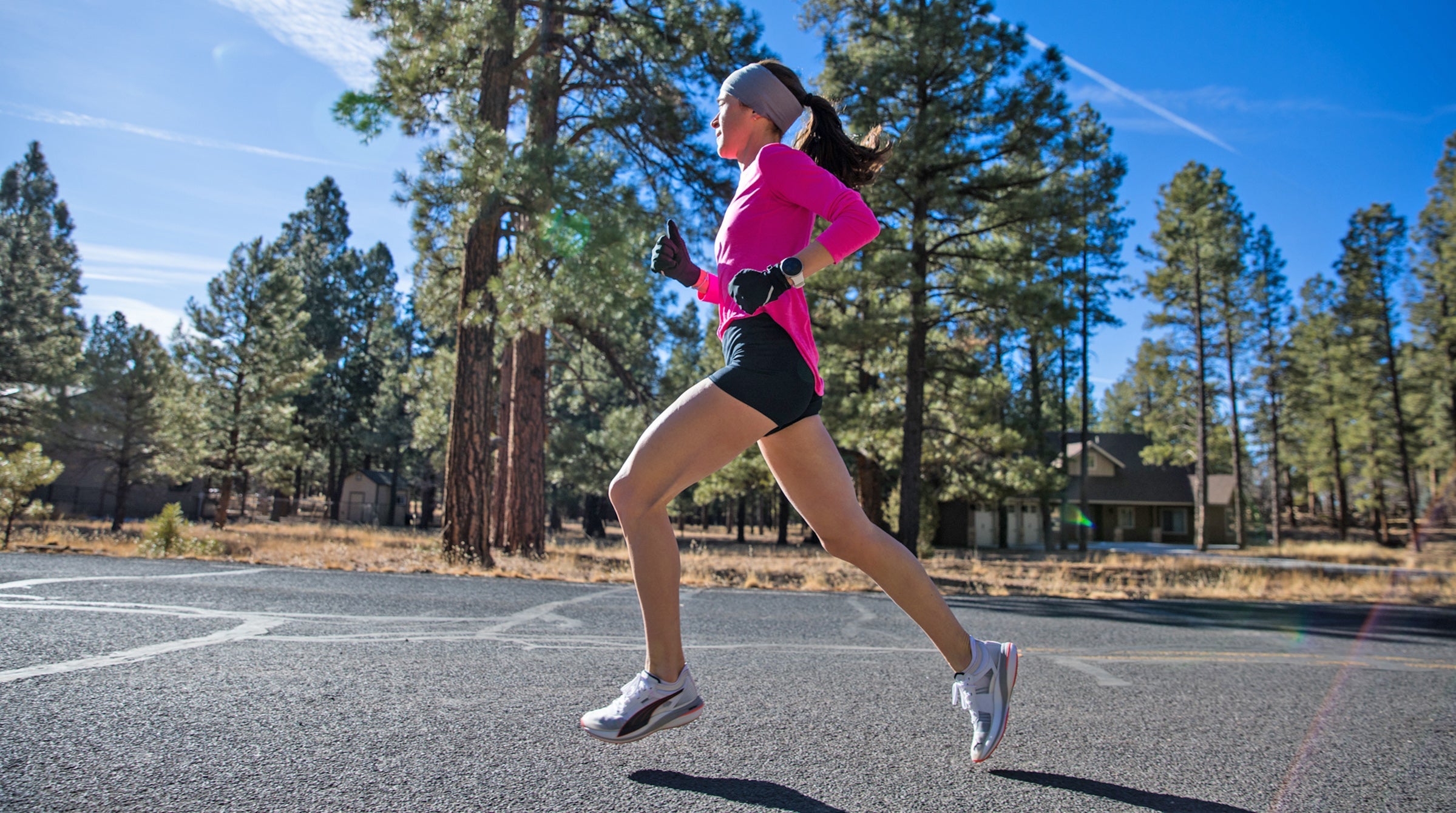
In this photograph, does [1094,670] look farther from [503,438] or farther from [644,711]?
[503,438]

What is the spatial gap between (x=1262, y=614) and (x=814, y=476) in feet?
26.4

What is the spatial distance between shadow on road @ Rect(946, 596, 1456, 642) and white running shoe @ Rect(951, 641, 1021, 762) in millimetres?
5355

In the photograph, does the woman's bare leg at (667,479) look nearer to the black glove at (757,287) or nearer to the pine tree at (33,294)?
the black glove at (757,287)

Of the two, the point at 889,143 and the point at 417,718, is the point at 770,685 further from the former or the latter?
the point at 889,143

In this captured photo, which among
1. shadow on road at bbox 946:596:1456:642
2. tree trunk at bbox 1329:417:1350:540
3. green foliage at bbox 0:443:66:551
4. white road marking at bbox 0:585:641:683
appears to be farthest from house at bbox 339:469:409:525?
tree trunk at bbox 1329:417:1350:540

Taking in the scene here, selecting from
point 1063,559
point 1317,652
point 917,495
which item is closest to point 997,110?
point 917,495

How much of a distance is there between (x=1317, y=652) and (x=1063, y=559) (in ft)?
69.2

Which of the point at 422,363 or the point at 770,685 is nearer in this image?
the point at 770,685

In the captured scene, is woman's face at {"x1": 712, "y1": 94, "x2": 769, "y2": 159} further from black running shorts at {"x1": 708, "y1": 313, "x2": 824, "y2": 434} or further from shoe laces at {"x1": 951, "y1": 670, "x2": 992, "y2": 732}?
shoe laces at {"x1": 951, "y1": 670, "x2": 992, "y2": 732}

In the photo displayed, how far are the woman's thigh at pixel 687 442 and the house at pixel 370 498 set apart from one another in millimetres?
50743

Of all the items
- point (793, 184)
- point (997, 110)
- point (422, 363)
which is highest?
point (997, 110)

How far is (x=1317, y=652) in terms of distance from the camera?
523cm

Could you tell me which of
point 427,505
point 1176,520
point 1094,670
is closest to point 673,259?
point 1094,670

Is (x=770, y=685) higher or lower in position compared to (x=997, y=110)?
lower
